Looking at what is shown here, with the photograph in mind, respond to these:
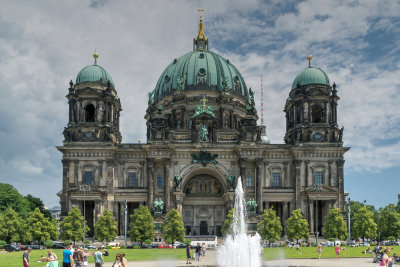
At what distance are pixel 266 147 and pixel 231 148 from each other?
5.84m

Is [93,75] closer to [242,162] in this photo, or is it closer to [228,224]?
[242,162]

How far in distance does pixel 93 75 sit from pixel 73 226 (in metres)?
26.0

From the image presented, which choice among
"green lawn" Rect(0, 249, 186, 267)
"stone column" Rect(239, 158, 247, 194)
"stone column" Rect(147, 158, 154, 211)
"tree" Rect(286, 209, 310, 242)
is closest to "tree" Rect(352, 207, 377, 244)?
"tree" Rect(286, 209, 310, 242)

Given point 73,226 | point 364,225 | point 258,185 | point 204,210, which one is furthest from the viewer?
point 204,210

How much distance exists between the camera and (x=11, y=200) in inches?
3871

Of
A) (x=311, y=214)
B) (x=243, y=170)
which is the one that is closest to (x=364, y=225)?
(x=311, y=214)

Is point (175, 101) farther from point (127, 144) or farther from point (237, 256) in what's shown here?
point (237, 256)

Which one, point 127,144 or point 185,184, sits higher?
point 127,144

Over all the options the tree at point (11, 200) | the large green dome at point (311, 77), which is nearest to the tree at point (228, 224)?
the large green dome at point (311, 77)

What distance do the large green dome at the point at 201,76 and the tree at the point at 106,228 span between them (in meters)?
31.3

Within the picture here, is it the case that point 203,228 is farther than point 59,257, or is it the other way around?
point 203,228

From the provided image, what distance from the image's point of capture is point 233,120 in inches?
3750

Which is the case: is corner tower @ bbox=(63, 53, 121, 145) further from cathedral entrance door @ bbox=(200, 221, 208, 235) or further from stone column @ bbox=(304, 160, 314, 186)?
stone column @ bbox=(304, 160, 314, 186)

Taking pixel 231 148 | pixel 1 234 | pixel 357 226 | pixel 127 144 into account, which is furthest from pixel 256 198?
pixel 1 234
